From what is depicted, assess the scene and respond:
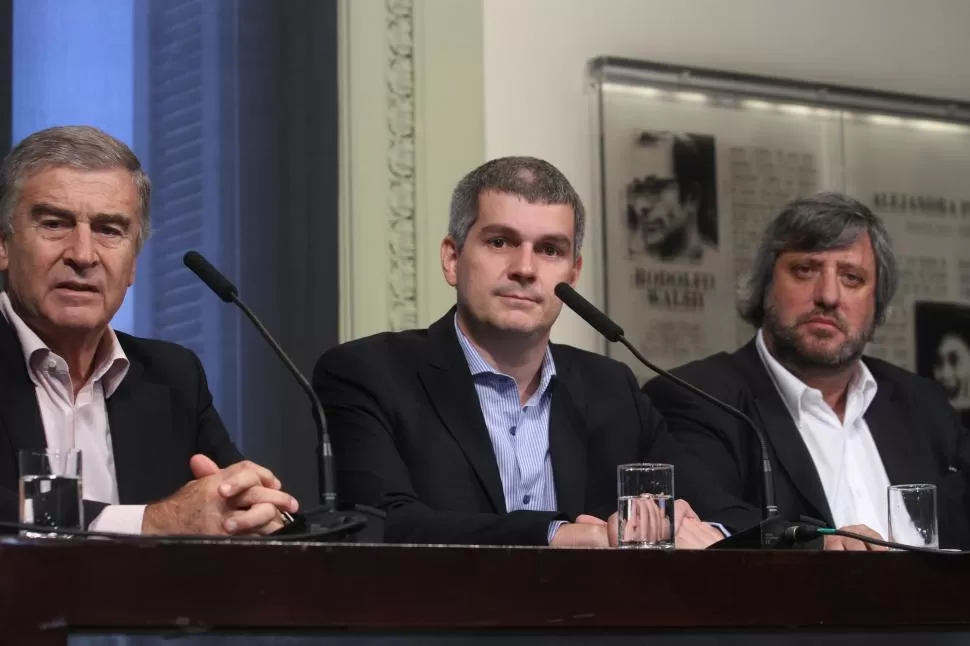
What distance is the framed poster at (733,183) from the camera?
4.00m

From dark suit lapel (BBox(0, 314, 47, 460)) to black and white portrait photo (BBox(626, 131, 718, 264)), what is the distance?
1872mm

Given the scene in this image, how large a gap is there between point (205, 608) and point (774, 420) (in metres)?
1.96

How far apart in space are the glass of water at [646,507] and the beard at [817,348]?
1.23 metres

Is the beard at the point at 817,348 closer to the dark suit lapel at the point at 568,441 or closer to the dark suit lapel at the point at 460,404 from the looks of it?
the dark suit lapel at the point at 568,441

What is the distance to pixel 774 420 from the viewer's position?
10.5 ft

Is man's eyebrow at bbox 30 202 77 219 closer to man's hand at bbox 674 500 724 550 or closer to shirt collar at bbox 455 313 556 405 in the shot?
shirt collar at bbox 455 313 556 405

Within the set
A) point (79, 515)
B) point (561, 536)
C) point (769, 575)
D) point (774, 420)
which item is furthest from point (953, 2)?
point (79, 515)

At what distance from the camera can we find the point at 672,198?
13.3 feet

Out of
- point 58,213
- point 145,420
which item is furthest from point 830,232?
point 58,213

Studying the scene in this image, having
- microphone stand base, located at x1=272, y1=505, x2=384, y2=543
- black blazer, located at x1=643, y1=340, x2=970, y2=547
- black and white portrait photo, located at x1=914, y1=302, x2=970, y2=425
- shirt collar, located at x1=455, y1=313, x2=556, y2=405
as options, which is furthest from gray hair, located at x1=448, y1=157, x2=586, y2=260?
black and white portrait photo, located at x1=914, y1=302, x2=970, y2=425

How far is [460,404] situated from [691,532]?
555 mm

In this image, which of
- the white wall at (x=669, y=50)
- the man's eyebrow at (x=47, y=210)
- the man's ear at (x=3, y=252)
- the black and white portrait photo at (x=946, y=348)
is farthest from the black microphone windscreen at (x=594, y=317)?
the black and white portrait photo at (x=946, y=348)

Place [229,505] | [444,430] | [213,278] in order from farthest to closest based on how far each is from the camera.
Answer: [444,430] < [213,278] < [229,505]

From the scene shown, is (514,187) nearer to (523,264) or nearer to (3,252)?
(523,264)
